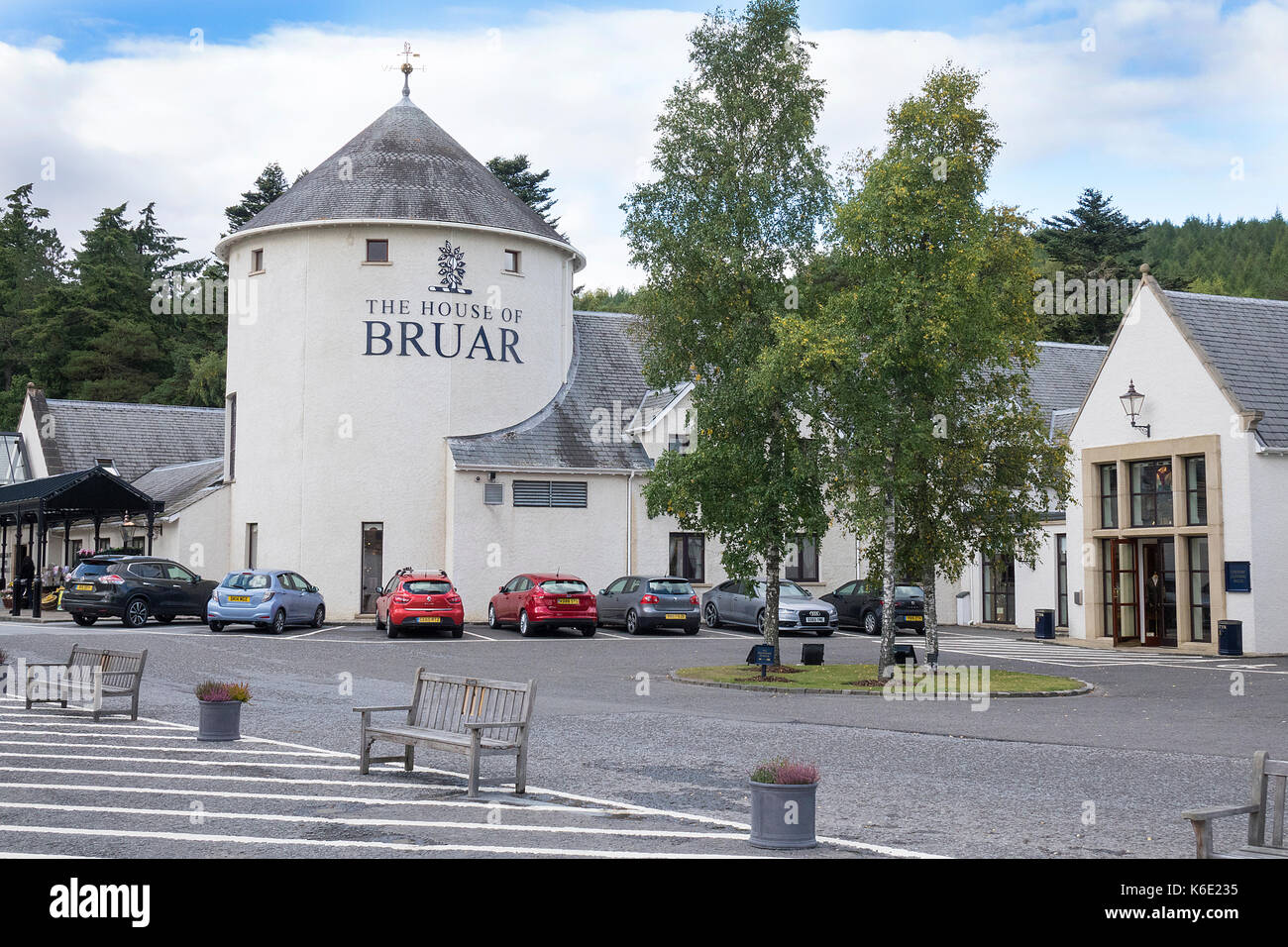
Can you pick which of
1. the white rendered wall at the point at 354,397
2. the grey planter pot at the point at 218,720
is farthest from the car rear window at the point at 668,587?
the grey planter pot at the point at 218,720

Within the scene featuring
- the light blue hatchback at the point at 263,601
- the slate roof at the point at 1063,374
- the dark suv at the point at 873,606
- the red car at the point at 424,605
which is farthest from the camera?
the slate roof at the point at 1063,374

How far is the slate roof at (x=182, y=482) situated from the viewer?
4184 centimetres

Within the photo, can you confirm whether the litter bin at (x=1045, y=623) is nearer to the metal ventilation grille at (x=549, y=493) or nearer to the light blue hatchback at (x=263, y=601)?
the metal ventilation grille at (x=549, y=493)

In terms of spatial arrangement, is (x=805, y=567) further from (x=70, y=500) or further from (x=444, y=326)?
(x=70, y=500)

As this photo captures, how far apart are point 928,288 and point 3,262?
78.9 m

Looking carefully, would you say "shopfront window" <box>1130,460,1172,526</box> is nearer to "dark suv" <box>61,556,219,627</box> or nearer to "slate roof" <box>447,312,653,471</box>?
"slate roof" <box>447,312,653,471</box>

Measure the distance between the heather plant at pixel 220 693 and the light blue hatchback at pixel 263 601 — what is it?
19.4 m

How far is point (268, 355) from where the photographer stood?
128 ft

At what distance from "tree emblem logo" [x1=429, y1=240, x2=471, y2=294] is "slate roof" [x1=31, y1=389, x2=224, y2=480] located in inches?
843

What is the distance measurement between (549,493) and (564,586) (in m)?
6.10

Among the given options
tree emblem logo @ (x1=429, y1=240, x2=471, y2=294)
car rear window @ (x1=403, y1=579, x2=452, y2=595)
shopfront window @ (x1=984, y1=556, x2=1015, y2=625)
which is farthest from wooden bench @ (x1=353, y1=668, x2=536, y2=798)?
shopfront window @ (x1=984, y1=556, x2=1015, y2=625)

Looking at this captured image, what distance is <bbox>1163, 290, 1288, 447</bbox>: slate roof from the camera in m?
28.0

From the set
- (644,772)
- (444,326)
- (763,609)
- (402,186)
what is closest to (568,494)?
(444,326)

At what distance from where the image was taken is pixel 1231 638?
26.8m
